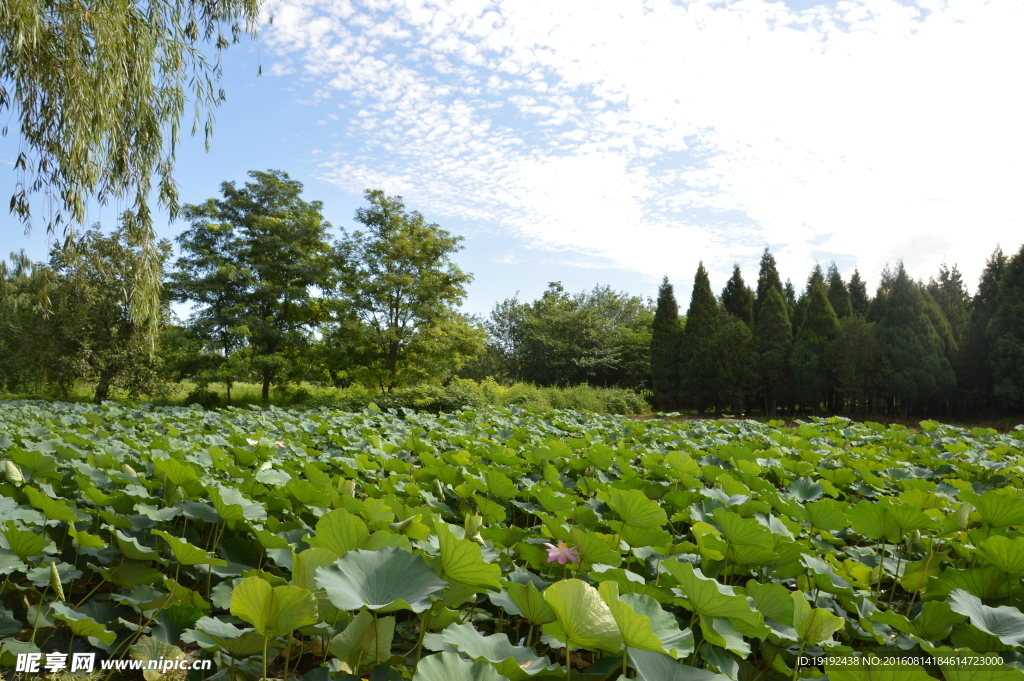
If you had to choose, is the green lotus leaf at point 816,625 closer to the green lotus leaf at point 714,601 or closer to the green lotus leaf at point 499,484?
the green lotus leaf at point 714,601

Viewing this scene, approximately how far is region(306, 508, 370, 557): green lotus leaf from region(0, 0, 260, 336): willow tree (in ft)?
13.8

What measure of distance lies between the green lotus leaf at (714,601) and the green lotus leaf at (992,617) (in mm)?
430

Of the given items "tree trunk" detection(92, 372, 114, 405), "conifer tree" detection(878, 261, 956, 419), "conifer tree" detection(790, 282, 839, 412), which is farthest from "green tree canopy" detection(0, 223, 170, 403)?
"conifer tree" detection(878, 261, 956, 419)

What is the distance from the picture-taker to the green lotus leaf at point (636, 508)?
146 centimetres

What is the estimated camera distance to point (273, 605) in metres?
0.87

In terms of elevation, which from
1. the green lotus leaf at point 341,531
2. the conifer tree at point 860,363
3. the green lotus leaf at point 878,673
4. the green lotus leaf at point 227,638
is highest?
the conifer tree at point 860,363

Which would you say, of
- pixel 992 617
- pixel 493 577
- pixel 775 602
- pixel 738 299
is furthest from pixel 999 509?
pixel 738 299

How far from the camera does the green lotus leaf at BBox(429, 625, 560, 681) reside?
0.81 metres

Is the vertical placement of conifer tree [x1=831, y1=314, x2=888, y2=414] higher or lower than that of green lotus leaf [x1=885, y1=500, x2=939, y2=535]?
higher

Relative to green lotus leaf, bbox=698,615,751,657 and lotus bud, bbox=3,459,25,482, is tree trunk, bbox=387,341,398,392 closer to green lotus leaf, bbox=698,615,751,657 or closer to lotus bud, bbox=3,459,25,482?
lotus bud, bbox=3,459,25,482

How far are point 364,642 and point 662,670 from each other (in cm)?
50

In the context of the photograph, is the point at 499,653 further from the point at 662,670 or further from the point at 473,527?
the point at 473,527

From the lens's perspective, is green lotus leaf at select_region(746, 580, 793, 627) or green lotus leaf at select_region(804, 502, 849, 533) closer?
green lotus leaf at select_region(746, 580, 793, 627)

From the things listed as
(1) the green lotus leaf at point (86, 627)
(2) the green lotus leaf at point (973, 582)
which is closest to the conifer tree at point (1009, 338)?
(2) the green lotus leaf at point (973, 582)
